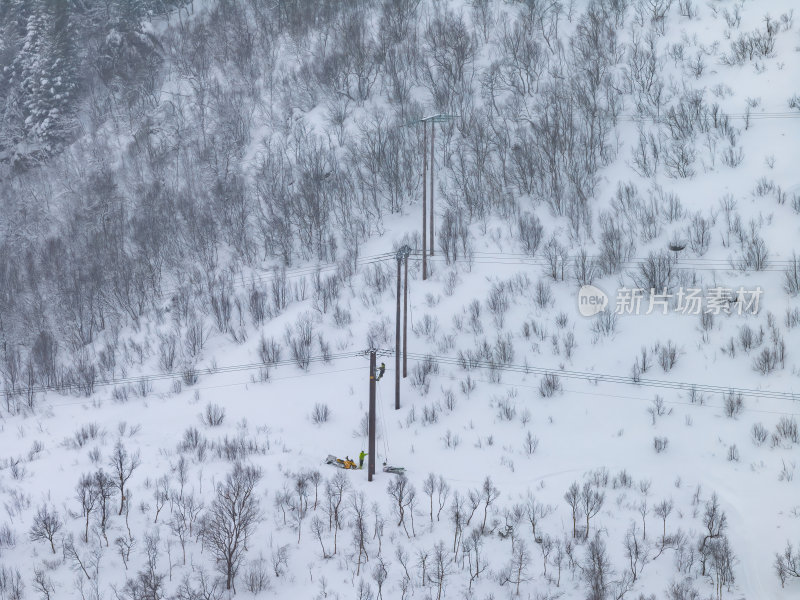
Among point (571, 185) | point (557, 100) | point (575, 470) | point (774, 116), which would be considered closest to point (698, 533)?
point (575, 470)

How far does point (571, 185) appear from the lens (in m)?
24.3

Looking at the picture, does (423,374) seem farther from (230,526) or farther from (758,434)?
(758,434)

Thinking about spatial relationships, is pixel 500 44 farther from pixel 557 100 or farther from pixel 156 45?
pixel 156 45

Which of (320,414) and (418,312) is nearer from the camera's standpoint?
(320,414)

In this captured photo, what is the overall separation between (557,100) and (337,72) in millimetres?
12166

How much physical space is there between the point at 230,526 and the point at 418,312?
1047 cm

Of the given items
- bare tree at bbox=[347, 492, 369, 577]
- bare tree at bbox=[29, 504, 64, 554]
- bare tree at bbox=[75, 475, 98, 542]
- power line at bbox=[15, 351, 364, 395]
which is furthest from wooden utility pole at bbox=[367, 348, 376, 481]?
bare tree at bbox=[29, 504, 64, 554]

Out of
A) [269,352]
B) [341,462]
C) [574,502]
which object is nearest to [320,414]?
[341,462]

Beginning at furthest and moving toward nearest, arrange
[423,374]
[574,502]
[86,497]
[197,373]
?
[197,373] < [423,374] < [86,497] < [574,502]

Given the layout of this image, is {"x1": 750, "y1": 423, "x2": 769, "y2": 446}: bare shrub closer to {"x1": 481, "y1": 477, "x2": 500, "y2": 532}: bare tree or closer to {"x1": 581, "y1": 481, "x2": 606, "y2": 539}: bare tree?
{"x1": 581, "y1": 481, "x2": 606, "y2": 539}: bare tree

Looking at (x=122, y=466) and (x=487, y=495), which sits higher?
(x=122, y=466)

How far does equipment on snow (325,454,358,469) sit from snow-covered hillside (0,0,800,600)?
1.07ft

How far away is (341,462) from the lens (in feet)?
52.7

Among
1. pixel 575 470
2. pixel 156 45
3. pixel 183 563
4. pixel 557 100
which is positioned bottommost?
pixel 183 563
